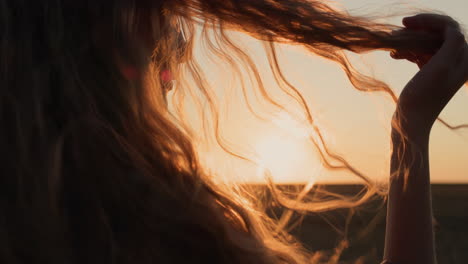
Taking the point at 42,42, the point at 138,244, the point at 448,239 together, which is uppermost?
the point at 42,42

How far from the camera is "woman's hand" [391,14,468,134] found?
177 centimetres

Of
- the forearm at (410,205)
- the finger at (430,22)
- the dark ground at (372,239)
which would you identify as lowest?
the dark ground at (372,239)

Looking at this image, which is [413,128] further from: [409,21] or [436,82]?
[409,21]

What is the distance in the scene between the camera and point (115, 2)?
56.8 inches

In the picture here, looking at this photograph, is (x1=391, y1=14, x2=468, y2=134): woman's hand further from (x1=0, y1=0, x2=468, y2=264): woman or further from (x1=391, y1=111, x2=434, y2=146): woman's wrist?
(x1=0, y1=0, x2=468, y2=264): woman

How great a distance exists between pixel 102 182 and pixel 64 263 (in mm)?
210

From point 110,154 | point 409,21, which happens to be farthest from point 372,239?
point 110,154

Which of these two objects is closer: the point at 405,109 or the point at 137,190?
the point at 137,190

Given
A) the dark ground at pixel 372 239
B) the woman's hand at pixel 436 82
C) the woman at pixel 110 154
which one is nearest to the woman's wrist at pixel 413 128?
the woman's hand at pixel 436 82

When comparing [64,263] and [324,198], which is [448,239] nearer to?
[324,198]

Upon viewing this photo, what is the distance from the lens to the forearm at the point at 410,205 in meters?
1.61

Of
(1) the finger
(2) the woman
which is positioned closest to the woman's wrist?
(2) the woman

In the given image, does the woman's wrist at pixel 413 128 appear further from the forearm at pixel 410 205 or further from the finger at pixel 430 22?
the finger at pixel 430 22

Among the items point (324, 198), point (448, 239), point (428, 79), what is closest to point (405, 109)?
point (428, 79)
